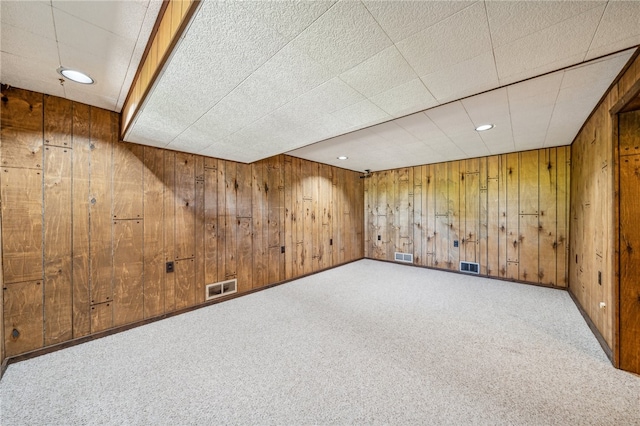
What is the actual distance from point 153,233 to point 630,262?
4.38m

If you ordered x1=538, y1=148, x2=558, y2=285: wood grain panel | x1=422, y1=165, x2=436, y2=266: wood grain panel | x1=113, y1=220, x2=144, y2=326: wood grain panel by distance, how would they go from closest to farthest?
1. x1=113, y1=220, x2=144, y2=326: wood grain panel
2. x1=538, y1=148, x2=558, y2=285: wood grain panel
3. x1=422, y1=165, x2=436, y2=266: wood grain panel

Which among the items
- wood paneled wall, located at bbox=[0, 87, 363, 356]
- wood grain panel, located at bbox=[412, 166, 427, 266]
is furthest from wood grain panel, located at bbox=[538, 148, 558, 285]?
wood paneled wall, located at bbox=[0, 87, 363, 356]

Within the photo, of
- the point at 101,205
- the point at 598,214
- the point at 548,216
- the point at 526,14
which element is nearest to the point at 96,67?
the point at 101,205

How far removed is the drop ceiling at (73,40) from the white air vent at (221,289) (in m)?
2.44

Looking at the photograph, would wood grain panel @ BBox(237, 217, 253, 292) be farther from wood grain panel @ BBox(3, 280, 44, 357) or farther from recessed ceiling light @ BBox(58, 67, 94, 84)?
recessed ceiling light @ BBox(58, 67, 94, 84)

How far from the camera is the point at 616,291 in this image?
1.76 meters

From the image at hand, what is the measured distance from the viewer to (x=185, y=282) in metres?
2.94

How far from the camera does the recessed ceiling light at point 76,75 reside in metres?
1.69

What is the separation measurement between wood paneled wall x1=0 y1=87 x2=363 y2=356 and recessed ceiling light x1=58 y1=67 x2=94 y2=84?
565mm

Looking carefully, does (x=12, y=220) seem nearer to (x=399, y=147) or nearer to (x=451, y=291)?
(x=399, y=147)

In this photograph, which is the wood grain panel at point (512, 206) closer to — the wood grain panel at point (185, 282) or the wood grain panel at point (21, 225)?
the wood grain panel at point (185, 282)

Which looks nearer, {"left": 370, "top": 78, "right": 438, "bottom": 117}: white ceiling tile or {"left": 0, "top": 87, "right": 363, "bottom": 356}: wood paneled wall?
{"left": 370, "top": 78, "right": 438, "bottom": 117}: white ceiling tile

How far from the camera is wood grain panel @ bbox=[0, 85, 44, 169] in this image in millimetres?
1903

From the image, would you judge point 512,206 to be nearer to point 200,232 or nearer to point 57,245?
point 200,232
